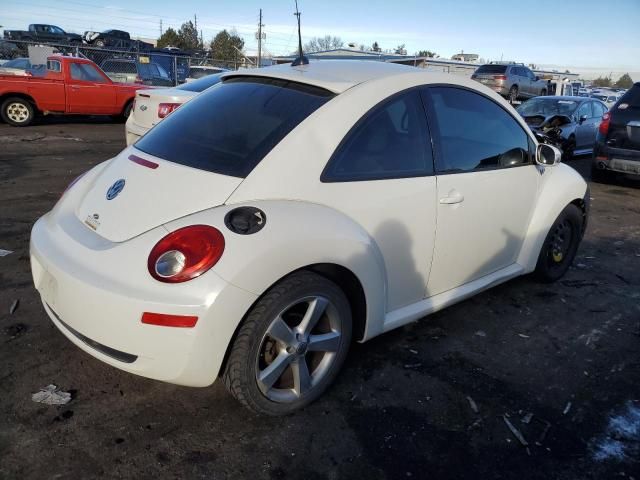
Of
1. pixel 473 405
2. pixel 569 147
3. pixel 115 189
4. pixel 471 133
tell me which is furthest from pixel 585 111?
pixel 115 189

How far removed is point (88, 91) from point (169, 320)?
13.0 metres

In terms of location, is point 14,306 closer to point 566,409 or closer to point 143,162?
point 143,162

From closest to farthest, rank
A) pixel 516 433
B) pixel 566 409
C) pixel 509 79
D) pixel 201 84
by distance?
pixel 516 433 < pixel 566 409 < pixel 201 84 < pixel 509 79

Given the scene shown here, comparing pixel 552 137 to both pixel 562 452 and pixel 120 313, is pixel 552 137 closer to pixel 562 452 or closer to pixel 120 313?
pixel 562 452

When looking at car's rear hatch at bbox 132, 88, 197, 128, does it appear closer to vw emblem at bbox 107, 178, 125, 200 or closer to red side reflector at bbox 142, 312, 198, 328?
vw emblem at bbox 107, 178, 125, 200

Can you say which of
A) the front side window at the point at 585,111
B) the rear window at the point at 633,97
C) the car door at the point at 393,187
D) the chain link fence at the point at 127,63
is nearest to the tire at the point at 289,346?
the car door at the point at 393,187

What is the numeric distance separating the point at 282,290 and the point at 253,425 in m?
0.71

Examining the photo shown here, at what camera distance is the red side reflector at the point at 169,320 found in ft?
7.03

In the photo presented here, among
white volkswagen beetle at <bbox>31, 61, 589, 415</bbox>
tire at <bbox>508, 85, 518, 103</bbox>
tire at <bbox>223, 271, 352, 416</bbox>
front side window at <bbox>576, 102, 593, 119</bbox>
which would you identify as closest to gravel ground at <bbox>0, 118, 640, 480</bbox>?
tire at <bbox>223, 271, 352, 416</bbox>

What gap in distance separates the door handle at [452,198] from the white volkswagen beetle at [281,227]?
11mm

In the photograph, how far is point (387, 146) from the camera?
292cm

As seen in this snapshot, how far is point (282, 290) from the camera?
237cm

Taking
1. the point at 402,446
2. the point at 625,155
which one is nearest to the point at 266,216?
the point at 402,446

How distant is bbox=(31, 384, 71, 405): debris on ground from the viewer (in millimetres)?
2621
